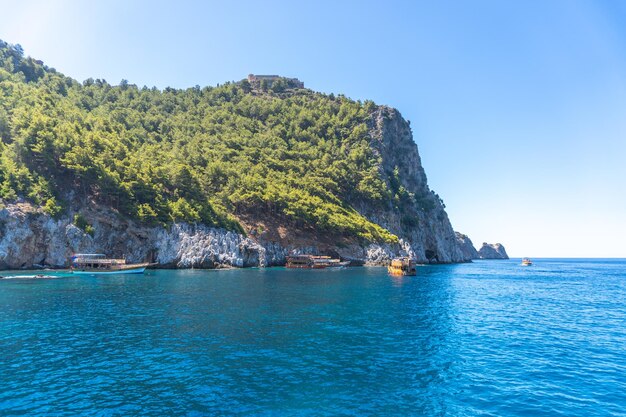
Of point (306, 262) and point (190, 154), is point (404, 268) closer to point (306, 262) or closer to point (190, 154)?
point (306, 262)

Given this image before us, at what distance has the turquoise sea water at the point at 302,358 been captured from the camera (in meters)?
16.3

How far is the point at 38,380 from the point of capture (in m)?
18.3

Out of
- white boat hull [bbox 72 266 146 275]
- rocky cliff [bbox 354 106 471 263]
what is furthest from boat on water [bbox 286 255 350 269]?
rocky cliff [bbox 354 106 471 263]

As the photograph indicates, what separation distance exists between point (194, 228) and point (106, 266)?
2273 cm

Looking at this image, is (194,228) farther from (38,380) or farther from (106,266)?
(38,380)

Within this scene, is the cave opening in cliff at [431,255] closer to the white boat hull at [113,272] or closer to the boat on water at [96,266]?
the white boat hull at [113,272]

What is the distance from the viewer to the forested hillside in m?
84.3

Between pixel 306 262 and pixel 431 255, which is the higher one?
pixel 431 255

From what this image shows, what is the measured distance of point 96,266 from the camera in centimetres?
7538

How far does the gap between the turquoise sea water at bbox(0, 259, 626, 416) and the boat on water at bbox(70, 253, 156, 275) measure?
32.2 meters

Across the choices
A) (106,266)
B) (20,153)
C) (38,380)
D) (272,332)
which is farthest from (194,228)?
(38,380)

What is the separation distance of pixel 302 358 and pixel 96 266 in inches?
2788

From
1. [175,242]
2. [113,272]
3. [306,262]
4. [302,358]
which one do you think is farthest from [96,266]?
[302,358]

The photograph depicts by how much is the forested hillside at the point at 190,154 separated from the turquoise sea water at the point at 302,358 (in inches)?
2000
